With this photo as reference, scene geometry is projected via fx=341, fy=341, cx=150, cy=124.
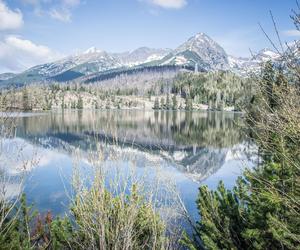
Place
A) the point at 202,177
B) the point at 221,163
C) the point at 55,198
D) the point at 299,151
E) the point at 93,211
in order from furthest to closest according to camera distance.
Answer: the point at 221,163
the point at 202,177
the point at 55,198
the point at 93,211
the point at 299,151

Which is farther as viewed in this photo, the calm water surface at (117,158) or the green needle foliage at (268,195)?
the calm water surface at (117,158)

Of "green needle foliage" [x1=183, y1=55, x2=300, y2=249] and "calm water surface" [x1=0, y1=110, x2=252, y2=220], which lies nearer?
"green needle foliage" [x1=183, y1=55, x2=300, y2=249]

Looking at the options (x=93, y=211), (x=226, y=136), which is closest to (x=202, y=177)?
(x=93, y=211)

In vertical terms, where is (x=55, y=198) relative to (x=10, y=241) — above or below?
below

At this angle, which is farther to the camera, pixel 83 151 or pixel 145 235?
pixel 83 151

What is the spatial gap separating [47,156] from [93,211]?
146ft

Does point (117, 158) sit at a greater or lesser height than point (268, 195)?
greater

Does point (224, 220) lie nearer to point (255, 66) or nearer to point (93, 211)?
point (93, 211)

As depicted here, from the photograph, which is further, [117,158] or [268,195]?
[117,158]

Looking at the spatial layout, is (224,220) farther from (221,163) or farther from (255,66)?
(221,163)

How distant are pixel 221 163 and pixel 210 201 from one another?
39.1 meters

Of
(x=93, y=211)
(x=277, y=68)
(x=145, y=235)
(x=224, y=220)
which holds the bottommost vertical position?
(x=145, y=235)

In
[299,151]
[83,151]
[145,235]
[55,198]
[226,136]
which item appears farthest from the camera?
[226,136]

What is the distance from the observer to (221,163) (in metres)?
47.5
